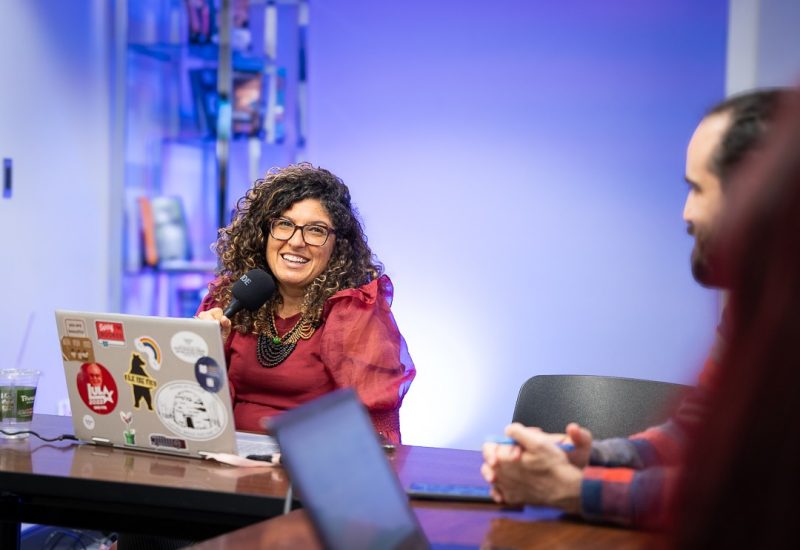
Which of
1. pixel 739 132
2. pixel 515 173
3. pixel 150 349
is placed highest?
pixel 739 132

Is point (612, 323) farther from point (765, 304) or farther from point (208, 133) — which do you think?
point (765, 304)

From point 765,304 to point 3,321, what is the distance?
3.87 m

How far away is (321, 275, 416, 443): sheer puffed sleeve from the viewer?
8.14ft

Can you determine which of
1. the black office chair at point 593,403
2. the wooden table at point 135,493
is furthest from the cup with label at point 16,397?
the black office chair at point 593,403

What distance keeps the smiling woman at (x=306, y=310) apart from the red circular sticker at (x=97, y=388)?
44cm

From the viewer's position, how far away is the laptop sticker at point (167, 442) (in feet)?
6.64

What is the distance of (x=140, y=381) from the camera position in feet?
6.57

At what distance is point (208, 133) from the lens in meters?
4.82

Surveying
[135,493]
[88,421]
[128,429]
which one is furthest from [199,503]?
[88,421]

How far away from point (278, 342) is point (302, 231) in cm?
34

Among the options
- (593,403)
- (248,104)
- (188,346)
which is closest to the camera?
(188,346)

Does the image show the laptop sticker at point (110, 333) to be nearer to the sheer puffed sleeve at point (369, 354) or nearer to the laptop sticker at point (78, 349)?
the laptop sticker at point (78, 349)

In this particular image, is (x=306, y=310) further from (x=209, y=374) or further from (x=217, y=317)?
(x=209, y=374)

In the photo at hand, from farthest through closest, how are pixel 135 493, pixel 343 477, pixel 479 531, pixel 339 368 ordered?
pixel 339 368
pixel 135 493
pixel 479 531
pixel 343 477
